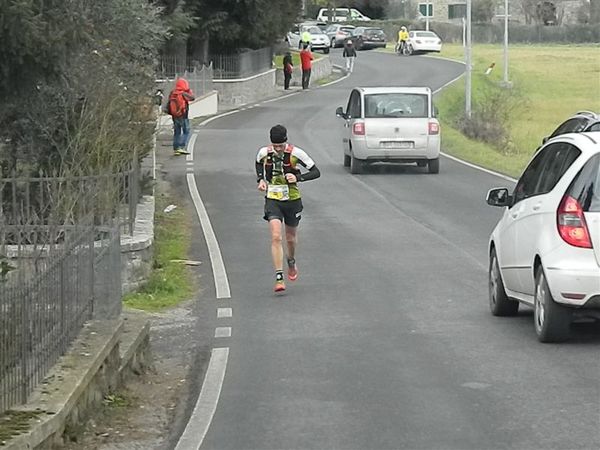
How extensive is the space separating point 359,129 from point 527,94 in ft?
112

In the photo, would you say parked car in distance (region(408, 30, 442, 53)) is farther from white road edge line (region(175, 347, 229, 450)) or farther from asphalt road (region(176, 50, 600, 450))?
white road edge line (region(175, 347, 229, 450))

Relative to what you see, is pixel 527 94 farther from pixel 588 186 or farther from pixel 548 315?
pixel 588 186

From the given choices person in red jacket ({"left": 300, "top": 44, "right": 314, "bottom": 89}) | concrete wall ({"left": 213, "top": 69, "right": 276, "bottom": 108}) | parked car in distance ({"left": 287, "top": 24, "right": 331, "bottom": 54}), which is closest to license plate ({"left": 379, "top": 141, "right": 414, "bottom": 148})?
concrete wall ({"left": 213, "top": 69, "right": 276, "bottom": 108})

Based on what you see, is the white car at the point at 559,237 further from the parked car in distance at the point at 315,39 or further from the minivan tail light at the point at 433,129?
the parked car in distance at the point at 315,39

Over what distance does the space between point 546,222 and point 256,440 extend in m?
3.68

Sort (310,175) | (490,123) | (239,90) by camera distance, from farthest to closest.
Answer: (239,90), (490,123), (310,175)

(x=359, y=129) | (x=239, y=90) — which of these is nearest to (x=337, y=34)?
(x=239, y=90)

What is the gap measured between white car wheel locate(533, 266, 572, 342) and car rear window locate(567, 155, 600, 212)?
691 mm

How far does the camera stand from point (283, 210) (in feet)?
47.1

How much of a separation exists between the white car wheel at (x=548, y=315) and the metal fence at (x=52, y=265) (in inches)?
134

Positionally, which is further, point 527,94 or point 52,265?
point 527,94

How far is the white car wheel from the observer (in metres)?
10.6

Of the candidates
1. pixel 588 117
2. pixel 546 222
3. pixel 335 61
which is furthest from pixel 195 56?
pixel 546 222

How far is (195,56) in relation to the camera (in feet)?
162
